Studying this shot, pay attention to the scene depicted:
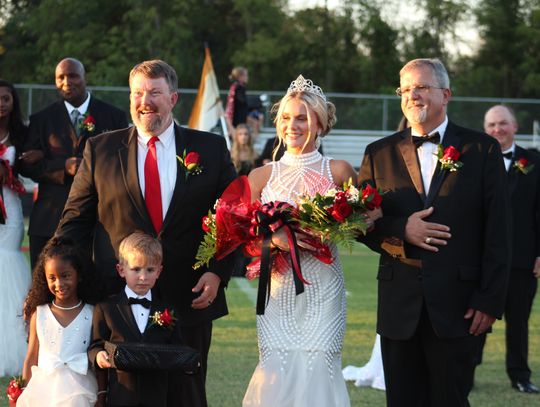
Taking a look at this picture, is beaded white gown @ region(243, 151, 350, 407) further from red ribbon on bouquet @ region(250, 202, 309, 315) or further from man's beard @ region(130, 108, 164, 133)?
man's beard @ region(130, 108, 164, 133)

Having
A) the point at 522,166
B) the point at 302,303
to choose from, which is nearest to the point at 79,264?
the point at 302,303

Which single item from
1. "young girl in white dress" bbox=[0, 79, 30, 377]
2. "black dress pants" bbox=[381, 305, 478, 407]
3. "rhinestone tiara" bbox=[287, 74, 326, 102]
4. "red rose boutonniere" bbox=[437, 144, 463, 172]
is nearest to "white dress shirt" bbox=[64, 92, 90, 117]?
"young girl in white dress" bbox=[0, 79, 30, 377]

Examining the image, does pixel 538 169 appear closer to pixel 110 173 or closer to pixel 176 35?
pixel 110 173

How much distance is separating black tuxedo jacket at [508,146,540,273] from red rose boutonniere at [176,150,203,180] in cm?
458

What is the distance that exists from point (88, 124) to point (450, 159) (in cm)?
426

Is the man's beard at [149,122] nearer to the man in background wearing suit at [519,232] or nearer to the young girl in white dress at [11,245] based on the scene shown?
the young girl in white dress at [11,245]

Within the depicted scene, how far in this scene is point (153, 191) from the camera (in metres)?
7.02

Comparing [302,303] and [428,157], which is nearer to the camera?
[428,157]

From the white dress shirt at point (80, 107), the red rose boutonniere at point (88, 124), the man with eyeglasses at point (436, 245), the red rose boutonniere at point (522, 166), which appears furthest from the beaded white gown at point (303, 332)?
the red rose boutonniere at point (522, 166)

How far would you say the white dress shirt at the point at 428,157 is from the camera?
23.2ft

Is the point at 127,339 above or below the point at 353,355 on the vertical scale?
above

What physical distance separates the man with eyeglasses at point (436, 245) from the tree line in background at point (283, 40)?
124ft

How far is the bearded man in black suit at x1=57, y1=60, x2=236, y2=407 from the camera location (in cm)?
700

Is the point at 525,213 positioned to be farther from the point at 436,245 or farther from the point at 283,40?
the point at 283,40
